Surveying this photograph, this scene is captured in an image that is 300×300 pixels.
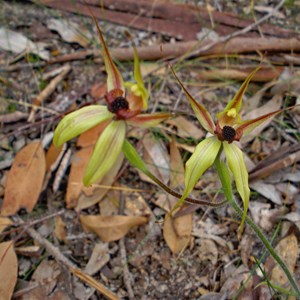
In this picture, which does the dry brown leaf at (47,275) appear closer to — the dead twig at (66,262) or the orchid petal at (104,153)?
the dead twig at (66,262)

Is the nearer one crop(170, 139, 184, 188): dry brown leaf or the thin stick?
the thin stick

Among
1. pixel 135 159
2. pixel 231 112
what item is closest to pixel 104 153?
pixel 135 159

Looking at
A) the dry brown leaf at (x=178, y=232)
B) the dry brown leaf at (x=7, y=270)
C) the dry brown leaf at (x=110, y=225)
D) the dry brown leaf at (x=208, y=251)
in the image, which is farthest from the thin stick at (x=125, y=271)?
the dry brown leaf at (x=7, y=270)

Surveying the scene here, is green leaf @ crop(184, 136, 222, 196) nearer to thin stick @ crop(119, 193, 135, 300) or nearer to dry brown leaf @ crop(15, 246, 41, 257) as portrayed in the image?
thin stick @ crop(119, 193, 135, 300)

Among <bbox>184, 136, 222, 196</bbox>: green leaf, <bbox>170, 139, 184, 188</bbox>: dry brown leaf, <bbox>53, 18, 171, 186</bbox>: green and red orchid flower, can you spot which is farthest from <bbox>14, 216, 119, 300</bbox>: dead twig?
<bbox>184, 136, 222, 196</bbox>: green leaf

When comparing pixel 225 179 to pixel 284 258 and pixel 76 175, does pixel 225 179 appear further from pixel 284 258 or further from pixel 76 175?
pixel 76 175
